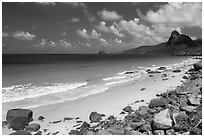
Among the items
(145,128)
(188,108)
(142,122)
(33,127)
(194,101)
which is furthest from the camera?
(194,101)

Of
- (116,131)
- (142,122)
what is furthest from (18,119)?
(142,122)

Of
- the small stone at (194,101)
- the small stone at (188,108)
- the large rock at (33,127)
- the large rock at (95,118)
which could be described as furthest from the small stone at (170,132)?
the large rock at (33,127)

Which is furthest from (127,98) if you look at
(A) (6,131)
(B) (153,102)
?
(A) (6,131)

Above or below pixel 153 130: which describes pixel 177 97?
above

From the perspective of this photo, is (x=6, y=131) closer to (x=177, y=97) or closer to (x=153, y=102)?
(x=153, y=102)

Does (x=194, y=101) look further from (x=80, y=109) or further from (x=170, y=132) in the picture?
(x=80, y=109)

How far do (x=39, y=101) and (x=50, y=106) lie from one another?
1.43m

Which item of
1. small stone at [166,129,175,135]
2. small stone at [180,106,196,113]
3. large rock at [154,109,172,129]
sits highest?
small stone at [180,106,196,113]

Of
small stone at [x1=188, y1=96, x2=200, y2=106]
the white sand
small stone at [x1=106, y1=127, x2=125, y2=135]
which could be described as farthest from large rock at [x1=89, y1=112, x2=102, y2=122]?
small stone at [x1=188, y1=96, x2=200, y2=106]

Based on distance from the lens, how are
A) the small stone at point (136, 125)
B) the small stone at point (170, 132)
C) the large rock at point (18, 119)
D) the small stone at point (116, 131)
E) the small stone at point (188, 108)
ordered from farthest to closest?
the large rock at point (18, 119)
the small stone at point (188, 108)
the small stone at point (136, 125)
the small stone at point (116, 131)
the small stone at point (170, 132)

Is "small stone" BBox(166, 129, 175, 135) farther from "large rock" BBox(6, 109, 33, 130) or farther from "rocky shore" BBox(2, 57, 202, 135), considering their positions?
"large rock" BBox(6, 109, 33, 130)

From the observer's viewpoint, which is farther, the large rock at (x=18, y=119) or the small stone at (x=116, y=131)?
the large rock at (x=18, y=119)

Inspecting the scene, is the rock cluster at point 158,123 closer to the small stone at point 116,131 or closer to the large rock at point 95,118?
the small stone at point 116,131

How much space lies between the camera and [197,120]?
292 inches
